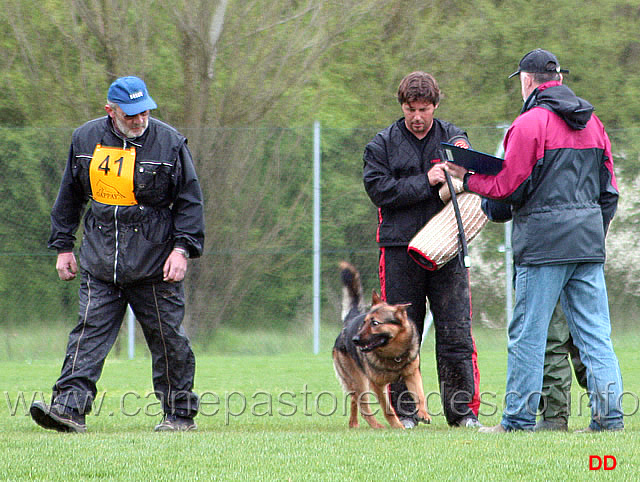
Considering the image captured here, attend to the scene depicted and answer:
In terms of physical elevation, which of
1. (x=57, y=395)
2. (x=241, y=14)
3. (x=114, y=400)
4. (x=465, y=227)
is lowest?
(x=114, y=400)

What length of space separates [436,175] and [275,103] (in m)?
7.43

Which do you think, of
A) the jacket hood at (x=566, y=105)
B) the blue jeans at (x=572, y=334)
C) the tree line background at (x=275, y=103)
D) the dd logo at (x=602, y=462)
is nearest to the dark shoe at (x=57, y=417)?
the blue jeans at (x=572, y=334)

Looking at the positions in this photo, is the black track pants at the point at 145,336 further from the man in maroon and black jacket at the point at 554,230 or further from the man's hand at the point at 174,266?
the man in maroon and black jacket at the point at 554,230

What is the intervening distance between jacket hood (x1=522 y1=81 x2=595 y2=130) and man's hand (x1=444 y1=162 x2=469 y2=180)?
510 mm

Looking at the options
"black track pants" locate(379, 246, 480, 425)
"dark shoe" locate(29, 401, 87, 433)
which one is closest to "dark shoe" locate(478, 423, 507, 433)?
"black track pants" locate(379, 246, 480, 425)

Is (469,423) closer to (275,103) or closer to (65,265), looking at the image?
(65,265)

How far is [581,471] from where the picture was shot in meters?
3.67

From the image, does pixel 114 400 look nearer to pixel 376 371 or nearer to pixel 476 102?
pixel 376 371

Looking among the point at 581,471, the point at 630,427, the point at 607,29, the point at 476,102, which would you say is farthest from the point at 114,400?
the point at 607,29

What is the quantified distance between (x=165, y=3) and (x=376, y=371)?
7877 millimetres

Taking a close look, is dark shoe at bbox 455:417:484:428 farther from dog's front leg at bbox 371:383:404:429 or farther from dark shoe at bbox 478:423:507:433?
dark shoe at bbox 478:423:507:433

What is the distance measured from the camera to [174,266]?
5285 millimetres

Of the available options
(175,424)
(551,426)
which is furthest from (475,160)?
(175,424)

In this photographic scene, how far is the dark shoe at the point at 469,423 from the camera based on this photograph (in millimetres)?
5547
